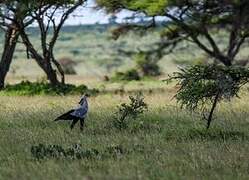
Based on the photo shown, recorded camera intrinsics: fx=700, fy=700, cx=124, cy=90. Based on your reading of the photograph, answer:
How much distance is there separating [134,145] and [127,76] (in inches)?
1167

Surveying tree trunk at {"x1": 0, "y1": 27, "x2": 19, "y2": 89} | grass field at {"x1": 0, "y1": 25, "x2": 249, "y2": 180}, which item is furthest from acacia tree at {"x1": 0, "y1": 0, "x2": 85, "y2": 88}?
grass field at {"x1": 0, "y1": 25, "x2": 249, "y2": 180}

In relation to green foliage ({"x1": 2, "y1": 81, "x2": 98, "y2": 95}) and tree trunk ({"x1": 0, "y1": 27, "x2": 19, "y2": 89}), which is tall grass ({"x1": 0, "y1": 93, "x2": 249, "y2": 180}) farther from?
tree trunk ({"x1": 0, "y1": 27, "x2": 19, "y2": 89})

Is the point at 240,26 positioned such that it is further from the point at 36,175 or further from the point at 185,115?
the point at 36,175

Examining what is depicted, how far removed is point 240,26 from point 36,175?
24.9 metres

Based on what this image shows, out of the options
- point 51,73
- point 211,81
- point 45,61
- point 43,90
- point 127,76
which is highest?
point 211,81

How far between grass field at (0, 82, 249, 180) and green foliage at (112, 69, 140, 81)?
72.5ft

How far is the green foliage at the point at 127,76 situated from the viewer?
3957cm

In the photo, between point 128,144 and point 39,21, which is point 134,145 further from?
point 39,21

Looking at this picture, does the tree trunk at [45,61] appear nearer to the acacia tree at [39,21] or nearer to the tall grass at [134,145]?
the acacia tree at [39,21]

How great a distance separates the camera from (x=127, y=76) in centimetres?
4034

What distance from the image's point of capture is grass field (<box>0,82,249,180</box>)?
8.36 m

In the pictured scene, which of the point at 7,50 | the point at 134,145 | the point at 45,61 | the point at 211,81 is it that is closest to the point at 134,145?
the point at 134,145

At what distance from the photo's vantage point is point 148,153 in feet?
32.6

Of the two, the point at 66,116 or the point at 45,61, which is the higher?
the point at 66,116
